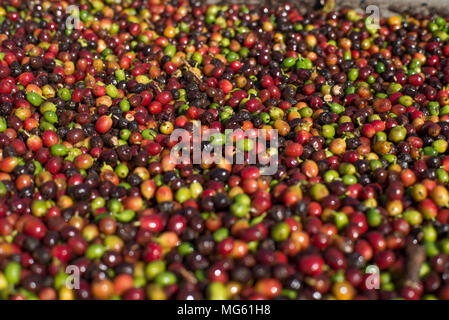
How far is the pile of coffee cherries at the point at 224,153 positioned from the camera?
4113 millimetres

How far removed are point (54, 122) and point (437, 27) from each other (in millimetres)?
6981

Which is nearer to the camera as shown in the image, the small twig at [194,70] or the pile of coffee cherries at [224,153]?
the pile of coffee cherries at [224,153]

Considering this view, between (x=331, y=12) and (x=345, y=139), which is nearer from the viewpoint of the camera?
(x=345, y=139)

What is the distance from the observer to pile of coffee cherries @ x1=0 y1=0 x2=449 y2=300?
411cm

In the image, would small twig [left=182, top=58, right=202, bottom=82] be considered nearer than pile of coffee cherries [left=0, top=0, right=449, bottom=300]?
No

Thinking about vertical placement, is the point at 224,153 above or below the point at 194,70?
below

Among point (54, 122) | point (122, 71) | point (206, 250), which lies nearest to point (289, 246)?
point (206, 250)

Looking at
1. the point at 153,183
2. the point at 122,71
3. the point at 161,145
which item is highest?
the point at 122,71

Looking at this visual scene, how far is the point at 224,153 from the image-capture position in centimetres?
546

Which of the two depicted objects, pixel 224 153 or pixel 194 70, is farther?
pixel 194 70

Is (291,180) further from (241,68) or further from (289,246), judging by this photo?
(241,68)

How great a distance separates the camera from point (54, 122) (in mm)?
5996
